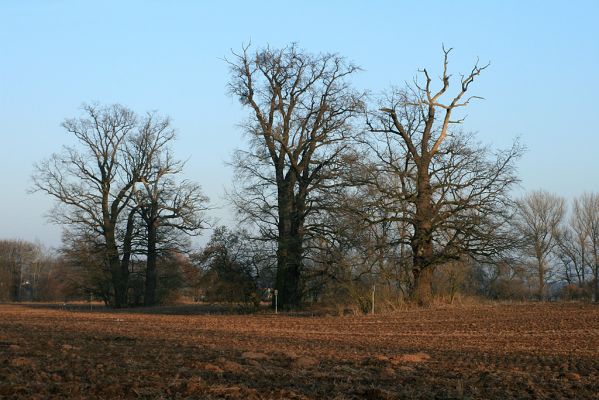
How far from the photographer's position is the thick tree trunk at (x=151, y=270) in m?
51.4

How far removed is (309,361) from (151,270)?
39733mm

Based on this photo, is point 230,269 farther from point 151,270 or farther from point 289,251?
point 151,270

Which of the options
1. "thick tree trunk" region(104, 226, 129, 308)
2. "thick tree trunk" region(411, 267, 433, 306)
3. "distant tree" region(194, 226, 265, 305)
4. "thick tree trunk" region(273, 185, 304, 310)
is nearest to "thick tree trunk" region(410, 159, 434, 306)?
"thick tree trunk" region(411, 267, 433, 306)

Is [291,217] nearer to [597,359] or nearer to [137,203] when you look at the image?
[137,203]

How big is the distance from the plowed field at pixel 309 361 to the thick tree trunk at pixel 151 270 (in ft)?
86.9

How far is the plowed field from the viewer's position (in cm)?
1030

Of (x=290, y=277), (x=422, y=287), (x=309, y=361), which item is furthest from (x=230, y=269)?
(x=309, y=361)

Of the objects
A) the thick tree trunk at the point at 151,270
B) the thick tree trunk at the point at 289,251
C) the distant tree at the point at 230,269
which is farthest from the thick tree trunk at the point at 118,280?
the thick tree trunk at the point at 289,251

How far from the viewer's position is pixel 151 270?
52.1 meters

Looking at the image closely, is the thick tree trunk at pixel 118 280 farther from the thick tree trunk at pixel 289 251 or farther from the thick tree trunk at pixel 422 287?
the thick tree trunk at pixel 422 287

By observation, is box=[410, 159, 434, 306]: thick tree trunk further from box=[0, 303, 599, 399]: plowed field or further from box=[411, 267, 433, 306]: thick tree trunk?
box=[0, 303, 599, 399]: plowed field

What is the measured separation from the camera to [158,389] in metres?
10.2

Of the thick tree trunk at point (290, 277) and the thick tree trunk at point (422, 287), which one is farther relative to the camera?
Result: the thick tree trunk at point (290, 277)

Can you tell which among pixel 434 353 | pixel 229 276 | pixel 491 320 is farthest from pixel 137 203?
pixel 434 353
